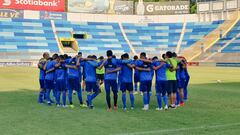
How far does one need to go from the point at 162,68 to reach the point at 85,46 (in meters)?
59.6

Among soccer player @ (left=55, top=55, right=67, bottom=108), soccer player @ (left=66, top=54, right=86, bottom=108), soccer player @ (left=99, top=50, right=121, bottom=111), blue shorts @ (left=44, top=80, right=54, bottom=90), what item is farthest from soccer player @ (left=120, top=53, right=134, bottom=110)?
blue shorts @ (left=44, top=80, right=54, bottom=90)

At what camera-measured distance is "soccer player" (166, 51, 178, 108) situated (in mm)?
15625

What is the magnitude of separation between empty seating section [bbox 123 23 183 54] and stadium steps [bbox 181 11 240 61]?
3.61 metres

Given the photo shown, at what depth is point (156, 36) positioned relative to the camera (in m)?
81.1

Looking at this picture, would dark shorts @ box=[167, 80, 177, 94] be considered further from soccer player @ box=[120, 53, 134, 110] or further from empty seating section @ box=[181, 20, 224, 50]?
empty seating section @ box=[181, 20, 224, 50]

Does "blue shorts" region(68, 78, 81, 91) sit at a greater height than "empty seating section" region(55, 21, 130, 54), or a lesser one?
lesser

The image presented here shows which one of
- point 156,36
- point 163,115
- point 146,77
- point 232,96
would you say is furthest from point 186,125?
point 156,36

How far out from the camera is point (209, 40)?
246ft

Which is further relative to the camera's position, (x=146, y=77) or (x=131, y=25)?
(x=131, y=25)

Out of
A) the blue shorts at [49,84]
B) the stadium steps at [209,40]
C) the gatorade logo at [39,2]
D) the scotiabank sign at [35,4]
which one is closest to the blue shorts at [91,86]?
the blue shorts at [49,84]

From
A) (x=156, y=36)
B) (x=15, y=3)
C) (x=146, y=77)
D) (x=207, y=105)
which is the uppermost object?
(x=15, y=3)

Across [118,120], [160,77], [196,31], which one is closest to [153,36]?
[196,31]

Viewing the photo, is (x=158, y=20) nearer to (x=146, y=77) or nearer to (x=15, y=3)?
(x=15, y=3)

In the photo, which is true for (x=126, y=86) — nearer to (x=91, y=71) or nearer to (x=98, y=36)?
(x=91, y=71)
